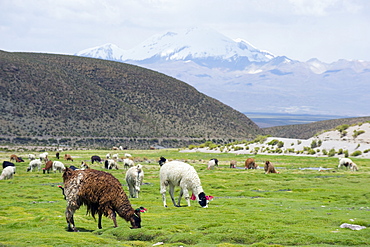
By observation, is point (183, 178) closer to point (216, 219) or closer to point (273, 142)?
point (216, 219)

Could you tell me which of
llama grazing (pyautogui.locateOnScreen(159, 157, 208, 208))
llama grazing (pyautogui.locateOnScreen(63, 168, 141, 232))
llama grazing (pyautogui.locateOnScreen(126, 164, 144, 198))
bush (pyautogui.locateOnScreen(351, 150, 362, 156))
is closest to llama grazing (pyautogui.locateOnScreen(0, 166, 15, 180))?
llama grazing (pyautogui.locateOnScreen(126, 164, 144, 198))

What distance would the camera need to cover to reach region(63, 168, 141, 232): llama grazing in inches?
733

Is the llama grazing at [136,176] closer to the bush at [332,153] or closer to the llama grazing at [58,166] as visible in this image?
the llama grazing at [58,166]

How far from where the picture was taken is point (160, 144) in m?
133

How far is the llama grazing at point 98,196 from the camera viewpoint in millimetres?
18609

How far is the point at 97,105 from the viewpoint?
476ft

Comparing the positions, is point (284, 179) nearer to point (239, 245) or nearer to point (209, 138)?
point (239, 245)

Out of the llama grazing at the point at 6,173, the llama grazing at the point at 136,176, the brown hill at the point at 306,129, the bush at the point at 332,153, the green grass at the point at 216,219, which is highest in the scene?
the brown hill at the point at 306,129

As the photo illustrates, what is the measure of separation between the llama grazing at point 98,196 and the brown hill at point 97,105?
10094cm

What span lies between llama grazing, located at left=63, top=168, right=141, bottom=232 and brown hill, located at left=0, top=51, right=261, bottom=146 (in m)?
101

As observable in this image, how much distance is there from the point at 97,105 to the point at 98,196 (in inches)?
5063

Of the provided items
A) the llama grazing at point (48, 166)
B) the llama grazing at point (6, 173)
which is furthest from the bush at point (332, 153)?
the llama grazing at point (6, 173)

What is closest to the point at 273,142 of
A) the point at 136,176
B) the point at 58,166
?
the point at 58,166

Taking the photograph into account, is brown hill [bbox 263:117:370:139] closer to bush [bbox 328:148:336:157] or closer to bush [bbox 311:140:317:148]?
bush [bbox 311:140:317:148]
